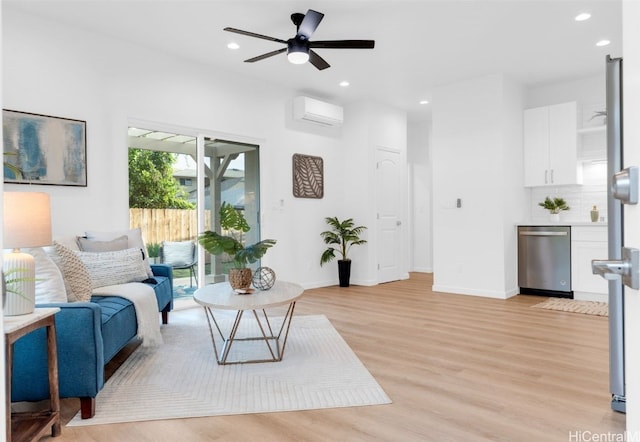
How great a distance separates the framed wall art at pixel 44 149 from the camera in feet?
11.4

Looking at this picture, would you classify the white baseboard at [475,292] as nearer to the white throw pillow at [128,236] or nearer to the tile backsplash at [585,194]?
the tile backsplash at [585,194]

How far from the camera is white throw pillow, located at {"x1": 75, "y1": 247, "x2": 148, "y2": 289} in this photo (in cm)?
313

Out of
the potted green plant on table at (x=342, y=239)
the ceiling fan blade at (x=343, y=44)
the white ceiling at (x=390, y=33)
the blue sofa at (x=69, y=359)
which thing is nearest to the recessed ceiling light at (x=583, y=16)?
the white ceiling at (x=390, y=33)

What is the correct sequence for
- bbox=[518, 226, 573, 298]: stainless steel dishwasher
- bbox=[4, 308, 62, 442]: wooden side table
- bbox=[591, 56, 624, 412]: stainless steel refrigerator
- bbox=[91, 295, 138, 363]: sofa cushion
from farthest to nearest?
bbox=[518, 226, 573, 298]: stainless steel dishwasher
bbox=[91, 295, 138, 363]: sofa cushion
bbox=[591, 56, 624, 412]: stainless steel refrigerator
bbox=[4, 308, 62, 442]: wooden side table

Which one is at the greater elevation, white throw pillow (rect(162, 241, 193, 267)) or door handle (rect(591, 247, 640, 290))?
door handle (rect(591, 247, 640, 290))

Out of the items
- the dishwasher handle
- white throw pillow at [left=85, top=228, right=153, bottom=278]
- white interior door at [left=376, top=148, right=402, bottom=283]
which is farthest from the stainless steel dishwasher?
white throw pillow at [left=85, top=228, right=153, bottom=278]

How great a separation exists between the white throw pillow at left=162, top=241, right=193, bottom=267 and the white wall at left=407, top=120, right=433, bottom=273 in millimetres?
4601

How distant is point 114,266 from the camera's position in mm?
3264

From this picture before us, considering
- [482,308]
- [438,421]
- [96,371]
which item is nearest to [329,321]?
[482,308]

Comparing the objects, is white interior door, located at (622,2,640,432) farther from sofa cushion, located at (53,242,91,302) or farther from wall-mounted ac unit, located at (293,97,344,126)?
wall-mounted ac unit, located at (293,97,344,126)

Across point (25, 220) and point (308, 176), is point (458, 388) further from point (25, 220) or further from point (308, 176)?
point (308, 176)

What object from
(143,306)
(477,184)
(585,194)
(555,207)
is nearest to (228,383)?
(143,306)

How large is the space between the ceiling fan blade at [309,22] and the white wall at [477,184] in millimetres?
2762

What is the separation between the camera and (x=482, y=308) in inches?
181
